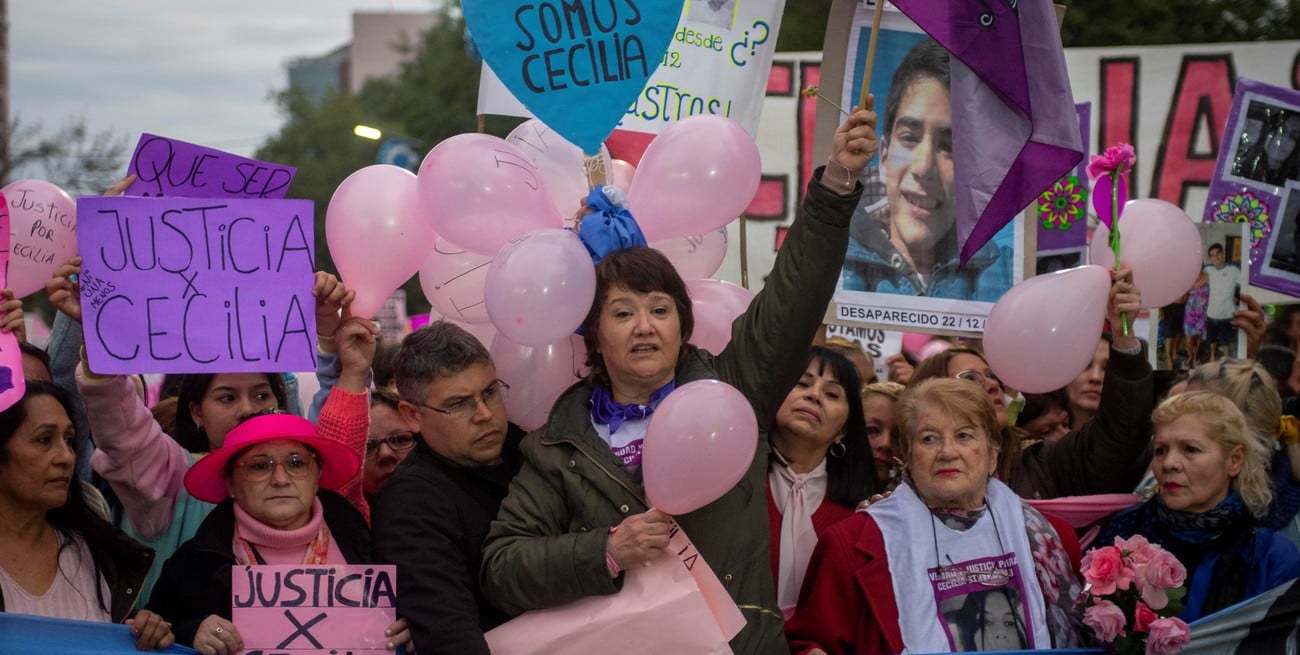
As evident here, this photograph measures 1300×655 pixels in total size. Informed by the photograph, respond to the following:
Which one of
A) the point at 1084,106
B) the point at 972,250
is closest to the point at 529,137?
the point at 972,250

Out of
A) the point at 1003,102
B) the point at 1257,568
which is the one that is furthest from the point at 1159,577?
the point at 1003,102

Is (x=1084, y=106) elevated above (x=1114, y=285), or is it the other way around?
(x=1084, y=106)

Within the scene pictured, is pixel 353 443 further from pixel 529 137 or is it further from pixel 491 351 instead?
pixel 529 137

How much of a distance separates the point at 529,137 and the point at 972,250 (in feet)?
4.72

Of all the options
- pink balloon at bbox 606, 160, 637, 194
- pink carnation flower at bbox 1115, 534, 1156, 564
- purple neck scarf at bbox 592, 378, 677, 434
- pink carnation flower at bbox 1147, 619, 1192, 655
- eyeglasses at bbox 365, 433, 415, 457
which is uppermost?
pink balloon at bbox 606, 160, 637, 194

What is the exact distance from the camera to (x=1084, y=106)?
676 centimetres

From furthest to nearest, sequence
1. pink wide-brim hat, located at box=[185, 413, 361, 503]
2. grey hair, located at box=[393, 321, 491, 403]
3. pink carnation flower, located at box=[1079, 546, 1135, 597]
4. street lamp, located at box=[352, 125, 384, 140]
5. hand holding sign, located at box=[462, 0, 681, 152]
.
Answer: street lamp, located at box=[352, 125, 384, 140] → hand holding sign, located at box=[462, 0, 681, 152] → grey hair, located at box=[393, 321, 491, 403] → pink wide-brim hat, located at box=[185, 413, 361, 503] → pink carnation flower, located at box=[1079, 546, 1135, 597]

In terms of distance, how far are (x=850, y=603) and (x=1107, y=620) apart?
673 millimetres

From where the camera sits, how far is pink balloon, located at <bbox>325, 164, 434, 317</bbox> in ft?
13.4

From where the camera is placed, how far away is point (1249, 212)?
6.32 m

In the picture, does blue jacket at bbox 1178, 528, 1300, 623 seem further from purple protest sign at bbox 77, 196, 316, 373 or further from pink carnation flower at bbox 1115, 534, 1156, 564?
purple protest sign at bbox 77, 196, 316, 373

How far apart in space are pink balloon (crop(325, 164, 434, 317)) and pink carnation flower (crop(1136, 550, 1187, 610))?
88.8 inches

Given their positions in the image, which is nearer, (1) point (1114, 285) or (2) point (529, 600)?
(2) point (529, 600)

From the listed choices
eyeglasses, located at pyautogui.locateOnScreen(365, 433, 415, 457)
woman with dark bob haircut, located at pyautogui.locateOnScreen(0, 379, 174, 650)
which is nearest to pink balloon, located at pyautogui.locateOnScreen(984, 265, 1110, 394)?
eyeglasses, located at pyautogui.locateOnScreen(365, 433, 415, 457)
